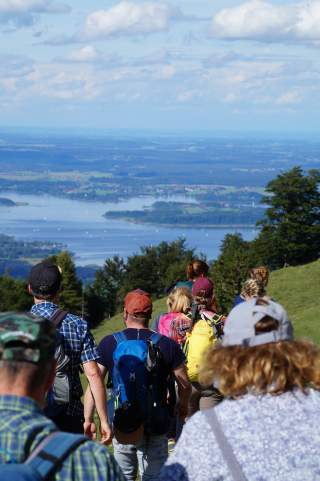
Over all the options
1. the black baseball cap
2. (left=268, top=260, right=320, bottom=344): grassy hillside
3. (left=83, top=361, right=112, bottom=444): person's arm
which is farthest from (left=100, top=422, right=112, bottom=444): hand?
(left=268, top=260, right=320, bottom=344): grassy hillside

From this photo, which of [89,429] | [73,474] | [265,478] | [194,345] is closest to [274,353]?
[265,478]

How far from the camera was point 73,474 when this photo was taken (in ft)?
9.85

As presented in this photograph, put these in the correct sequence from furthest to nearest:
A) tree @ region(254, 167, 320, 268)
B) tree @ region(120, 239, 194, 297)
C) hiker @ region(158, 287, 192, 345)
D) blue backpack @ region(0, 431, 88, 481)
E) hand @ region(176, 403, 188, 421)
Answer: tree @ region(120, 239, 194, 297) → tree @ region(254, 167, 320, 268) → hiker @ region(158, 287, 192, 345) → hand @ region(176, 403, 188, 421) → blue backpack @ region(0, 431, 88, 481)

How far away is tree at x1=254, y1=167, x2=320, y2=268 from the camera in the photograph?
7438 centimetres

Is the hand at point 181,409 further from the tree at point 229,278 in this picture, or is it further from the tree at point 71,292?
the tree at point 71,292

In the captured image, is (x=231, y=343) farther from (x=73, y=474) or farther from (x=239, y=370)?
(x=73, y=474)

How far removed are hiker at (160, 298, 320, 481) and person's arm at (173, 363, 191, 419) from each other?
316 cm

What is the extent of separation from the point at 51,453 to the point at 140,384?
11.7 ft

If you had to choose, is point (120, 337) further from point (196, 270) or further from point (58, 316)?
point (196, 270)

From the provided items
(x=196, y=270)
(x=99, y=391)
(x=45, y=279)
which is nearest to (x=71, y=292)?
(x=196, y=270)

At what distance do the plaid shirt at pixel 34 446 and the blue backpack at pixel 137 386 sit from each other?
134 inches

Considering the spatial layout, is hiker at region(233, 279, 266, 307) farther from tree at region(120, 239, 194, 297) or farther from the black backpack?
tree at region(120, 239, 194, 297)

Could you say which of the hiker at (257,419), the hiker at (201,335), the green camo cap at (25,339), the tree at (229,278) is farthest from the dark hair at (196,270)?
the tree at (229,278)

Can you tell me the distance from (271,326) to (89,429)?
139 inches
